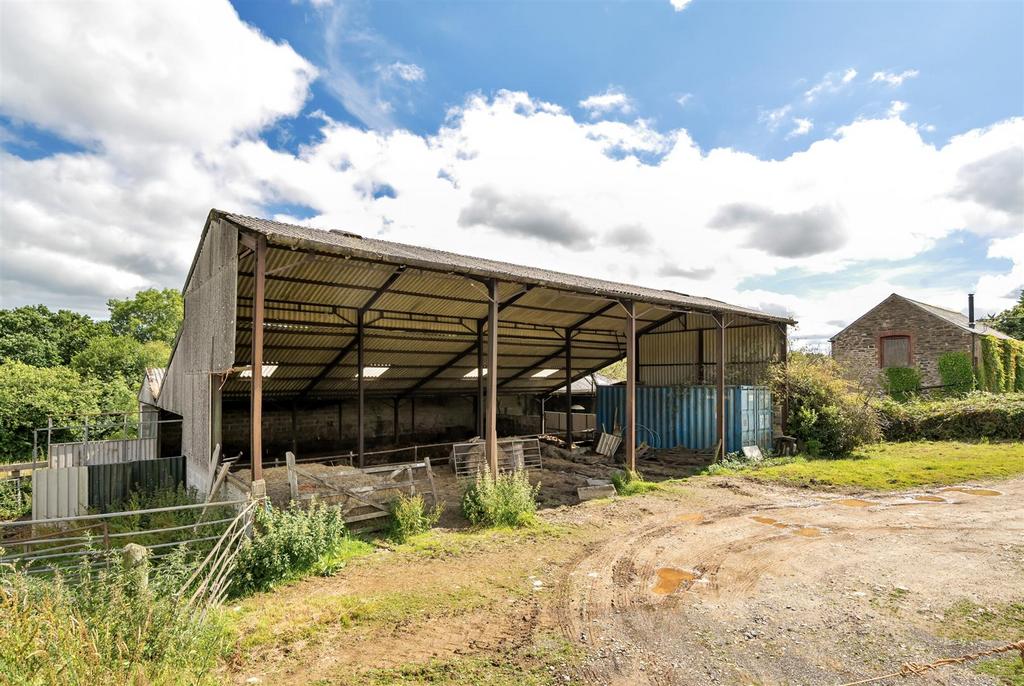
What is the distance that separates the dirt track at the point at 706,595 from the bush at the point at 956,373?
1764cm

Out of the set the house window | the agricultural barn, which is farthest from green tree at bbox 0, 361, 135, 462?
the house window

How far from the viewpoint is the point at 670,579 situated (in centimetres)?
680

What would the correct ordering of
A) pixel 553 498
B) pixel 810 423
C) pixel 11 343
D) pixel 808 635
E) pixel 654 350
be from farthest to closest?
pixel 11 343, pixel 654 350, pixel 810 423, pixel 553 498, pixel 808 635

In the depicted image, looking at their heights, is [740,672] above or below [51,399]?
below

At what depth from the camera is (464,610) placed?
585cm

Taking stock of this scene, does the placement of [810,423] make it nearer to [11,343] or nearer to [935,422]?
[935,422]

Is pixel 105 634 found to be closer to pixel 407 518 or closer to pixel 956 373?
pixel 407 518

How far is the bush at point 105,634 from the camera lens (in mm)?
3332

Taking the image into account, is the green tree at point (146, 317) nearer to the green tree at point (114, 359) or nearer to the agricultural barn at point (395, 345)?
the green tree at point (114, 359)

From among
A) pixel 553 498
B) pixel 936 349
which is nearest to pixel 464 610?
pixel 553 498

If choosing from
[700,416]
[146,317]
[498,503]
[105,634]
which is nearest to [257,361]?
[105,634]

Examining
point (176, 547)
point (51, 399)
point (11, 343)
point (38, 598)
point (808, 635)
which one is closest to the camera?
point (38, 598)

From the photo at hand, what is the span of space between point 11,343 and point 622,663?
4889 cm

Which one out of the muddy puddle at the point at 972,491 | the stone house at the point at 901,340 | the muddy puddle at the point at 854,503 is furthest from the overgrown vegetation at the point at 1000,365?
the muddy puddle at the point at 854,503
